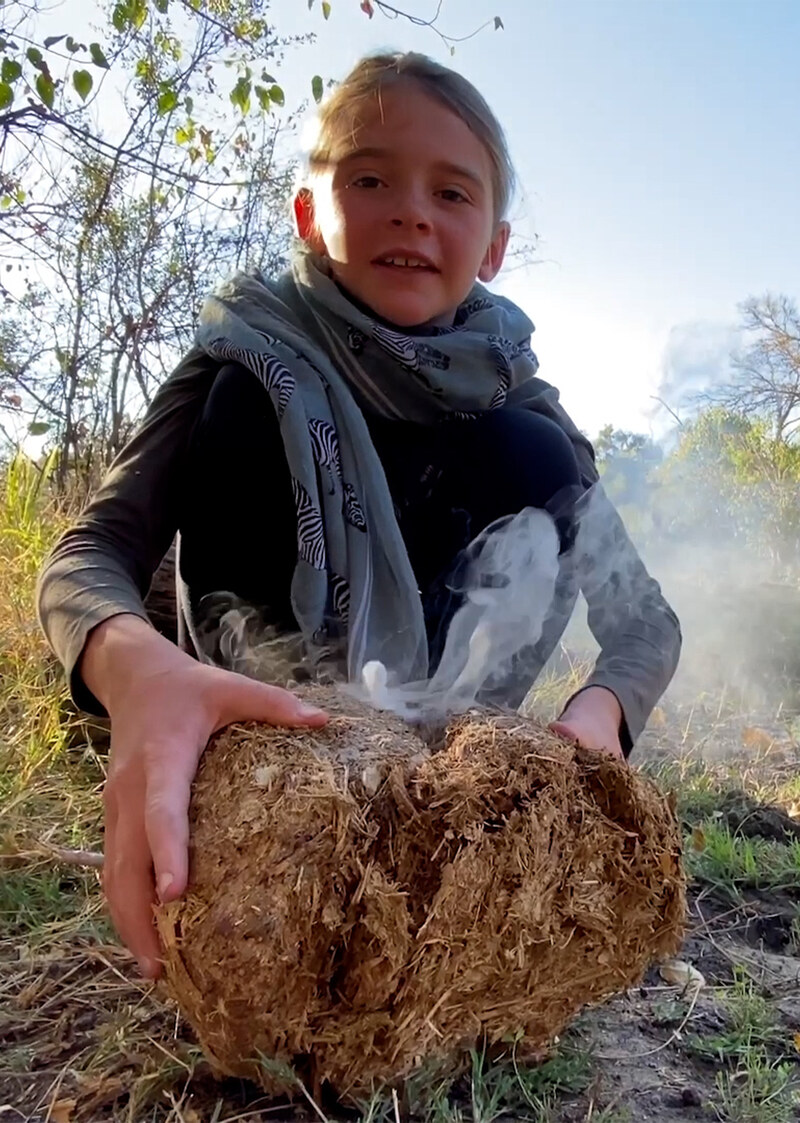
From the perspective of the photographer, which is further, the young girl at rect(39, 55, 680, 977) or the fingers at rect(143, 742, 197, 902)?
the young girl at rect(39, 55, 680, 977)

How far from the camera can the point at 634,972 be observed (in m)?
0.97

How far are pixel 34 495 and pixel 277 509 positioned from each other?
1.90 m

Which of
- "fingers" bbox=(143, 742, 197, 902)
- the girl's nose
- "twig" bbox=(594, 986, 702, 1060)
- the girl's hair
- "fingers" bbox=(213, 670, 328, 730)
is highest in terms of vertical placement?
the girl's hair

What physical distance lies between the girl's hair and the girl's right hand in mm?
1106

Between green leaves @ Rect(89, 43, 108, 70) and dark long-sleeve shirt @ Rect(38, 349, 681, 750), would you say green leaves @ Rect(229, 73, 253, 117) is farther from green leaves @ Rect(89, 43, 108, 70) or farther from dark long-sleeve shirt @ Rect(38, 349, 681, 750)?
dark long-sleeve shirt @ Rect(38, 349, 681, 750)

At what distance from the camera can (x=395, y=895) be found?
0.83m

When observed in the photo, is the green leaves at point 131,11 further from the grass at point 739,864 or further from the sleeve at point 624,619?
the grass at point 739,864

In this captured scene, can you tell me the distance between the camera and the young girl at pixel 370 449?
56.3 inches

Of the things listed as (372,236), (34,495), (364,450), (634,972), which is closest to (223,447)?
(364,450)

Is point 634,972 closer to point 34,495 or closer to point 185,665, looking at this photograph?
point 185,665

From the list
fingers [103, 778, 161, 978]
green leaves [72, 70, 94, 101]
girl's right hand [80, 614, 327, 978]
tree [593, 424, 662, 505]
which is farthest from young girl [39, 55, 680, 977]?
tree [593, 424, 662, 505]

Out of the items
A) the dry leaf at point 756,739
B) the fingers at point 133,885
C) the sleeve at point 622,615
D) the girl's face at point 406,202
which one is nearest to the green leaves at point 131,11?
the girl's face at point 406,202

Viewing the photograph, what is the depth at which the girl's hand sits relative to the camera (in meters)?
1.13

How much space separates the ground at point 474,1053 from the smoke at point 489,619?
0.42m
